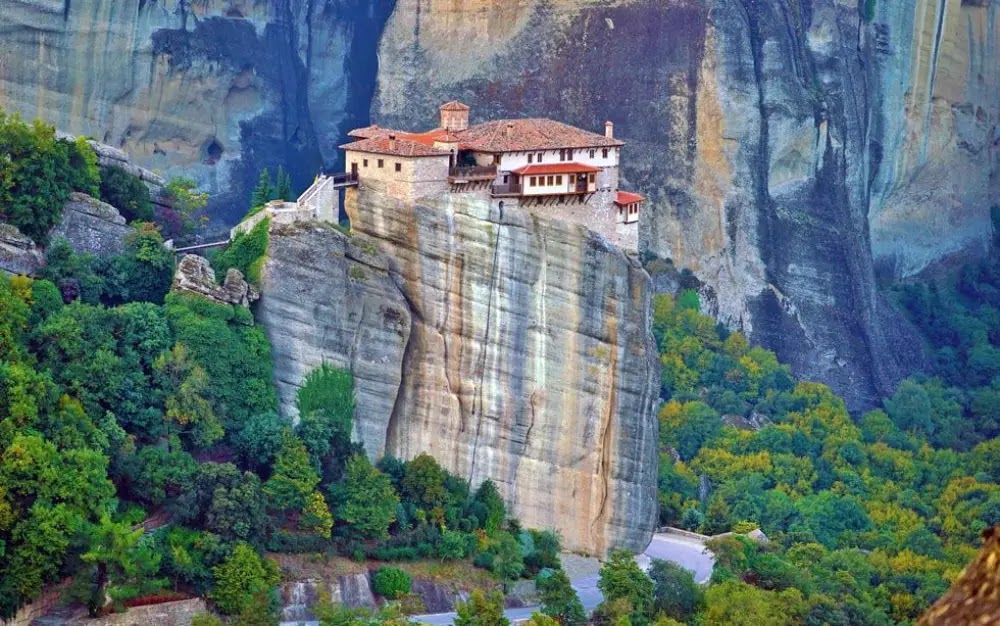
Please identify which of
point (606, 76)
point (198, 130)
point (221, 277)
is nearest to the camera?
point (221, 277)

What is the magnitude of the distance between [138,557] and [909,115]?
4905 cm

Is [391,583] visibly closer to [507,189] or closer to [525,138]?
[507,189]

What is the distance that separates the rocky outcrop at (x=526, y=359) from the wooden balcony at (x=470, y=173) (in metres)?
0.43

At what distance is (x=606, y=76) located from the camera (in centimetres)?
7181

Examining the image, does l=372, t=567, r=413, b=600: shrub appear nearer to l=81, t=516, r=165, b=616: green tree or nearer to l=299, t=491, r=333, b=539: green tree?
l=299, t=491, r=333, b=539: green tree

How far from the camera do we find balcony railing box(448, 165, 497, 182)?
161 ft

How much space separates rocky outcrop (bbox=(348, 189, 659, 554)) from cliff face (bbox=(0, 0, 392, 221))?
16.8m

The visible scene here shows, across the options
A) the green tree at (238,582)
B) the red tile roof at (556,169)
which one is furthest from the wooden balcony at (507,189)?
the green tree at (238,582)

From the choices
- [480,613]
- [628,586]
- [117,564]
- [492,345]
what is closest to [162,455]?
[117,564]

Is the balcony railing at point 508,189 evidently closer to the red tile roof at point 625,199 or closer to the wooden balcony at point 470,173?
the wooden balcony at point 470,173

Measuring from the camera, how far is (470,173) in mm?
49219

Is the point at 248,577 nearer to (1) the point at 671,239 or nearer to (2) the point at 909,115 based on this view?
(1) the point at 671,239

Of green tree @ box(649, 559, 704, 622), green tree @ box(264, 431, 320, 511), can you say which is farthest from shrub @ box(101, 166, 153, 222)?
green tree @ box(649, 559, 704, 622)

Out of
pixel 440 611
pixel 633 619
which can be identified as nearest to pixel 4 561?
pixel 440 611
